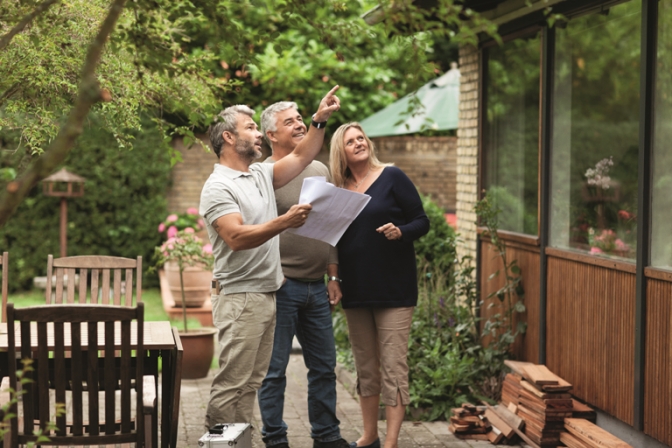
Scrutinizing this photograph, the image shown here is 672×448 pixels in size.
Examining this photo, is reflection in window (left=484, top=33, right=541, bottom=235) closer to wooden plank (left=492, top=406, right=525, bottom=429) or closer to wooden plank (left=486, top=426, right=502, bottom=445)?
wooden plank (left=492, top=406, right=525, bottom=429)

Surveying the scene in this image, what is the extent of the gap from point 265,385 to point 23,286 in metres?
8.81

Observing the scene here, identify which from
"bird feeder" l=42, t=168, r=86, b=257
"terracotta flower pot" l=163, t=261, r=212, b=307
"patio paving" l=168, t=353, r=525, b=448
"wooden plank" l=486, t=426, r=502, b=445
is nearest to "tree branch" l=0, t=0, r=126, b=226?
"patio paving" l=168, t=353, r=525, b=448

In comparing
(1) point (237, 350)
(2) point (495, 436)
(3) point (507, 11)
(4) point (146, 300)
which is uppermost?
(3) point (507, 11)

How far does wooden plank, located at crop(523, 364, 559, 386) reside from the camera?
5.16m

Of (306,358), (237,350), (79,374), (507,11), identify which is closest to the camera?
(79,374)

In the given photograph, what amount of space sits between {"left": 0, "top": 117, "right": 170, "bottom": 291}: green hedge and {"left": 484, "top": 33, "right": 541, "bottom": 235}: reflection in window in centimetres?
646

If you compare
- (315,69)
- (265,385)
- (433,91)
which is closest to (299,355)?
(265,385)

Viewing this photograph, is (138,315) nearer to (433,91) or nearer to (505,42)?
(505,42)

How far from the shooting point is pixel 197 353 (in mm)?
7246

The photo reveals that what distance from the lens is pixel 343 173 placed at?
198 inches

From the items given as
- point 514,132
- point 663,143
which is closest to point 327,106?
point 663,143

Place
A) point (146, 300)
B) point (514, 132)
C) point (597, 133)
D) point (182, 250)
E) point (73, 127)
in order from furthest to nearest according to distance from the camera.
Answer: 1. point (146, 300)
2. point (182, 250)
3. point (514, 132)
4. point (597, 133)
5. point (73, 127)

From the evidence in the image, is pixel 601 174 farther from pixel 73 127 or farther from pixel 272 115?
pixel 73 127

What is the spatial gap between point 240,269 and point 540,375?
2.17m
